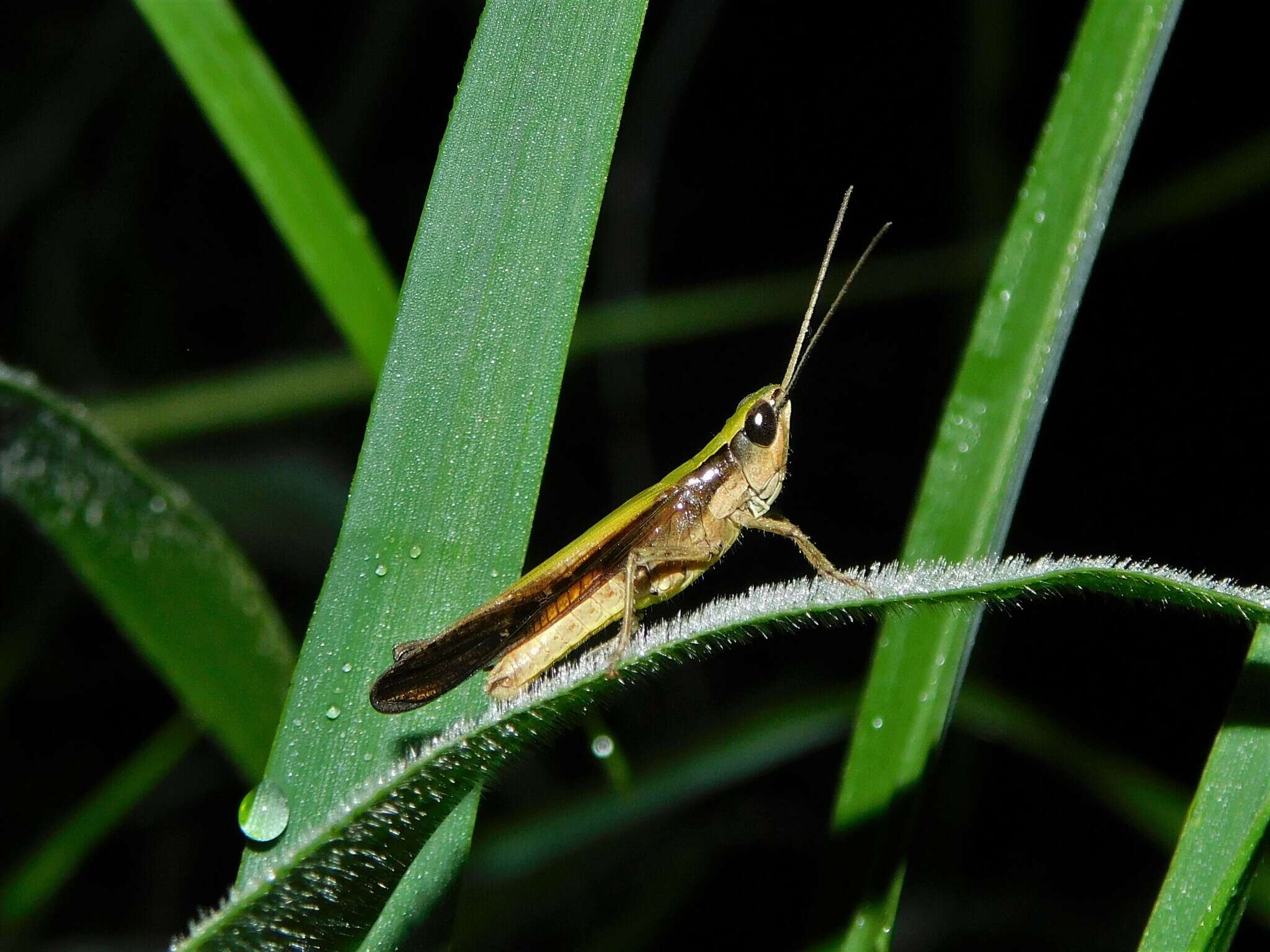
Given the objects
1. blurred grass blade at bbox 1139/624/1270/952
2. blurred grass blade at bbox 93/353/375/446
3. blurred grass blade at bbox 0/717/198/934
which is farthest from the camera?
blurred grass blade at bbox 93/353/375/446

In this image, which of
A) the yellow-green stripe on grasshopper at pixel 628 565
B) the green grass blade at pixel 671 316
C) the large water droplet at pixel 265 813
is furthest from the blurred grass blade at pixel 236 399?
the large water droplet at pixel 265 813

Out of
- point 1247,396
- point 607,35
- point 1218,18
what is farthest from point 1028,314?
point 1218,18

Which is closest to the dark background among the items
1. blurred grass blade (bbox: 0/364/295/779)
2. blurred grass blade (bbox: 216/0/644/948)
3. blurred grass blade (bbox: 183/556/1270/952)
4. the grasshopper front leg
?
the grasshopper front leg

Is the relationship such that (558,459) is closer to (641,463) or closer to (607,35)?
(641,463)

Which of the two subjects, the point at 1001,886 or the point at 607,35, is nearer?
the point at 607,35

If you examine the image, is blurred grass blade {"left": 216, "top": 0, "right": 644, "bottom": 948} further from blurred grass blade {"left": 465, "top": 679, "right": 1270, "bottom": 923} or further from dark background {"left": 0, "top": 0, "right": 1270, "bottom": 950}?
dark background {"left": 0, "top": 0, "right": 1270, "bottom": 950}

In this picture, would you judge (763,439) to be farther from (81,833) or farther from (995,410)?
(81,833)

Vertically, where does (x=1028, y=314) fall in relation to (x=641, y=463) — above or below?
above
